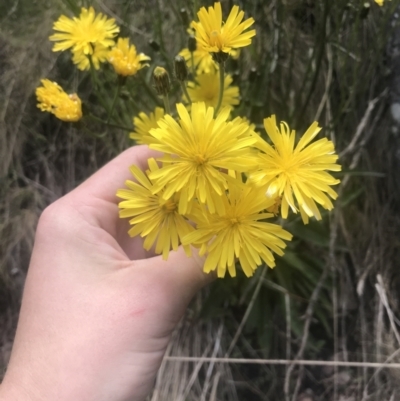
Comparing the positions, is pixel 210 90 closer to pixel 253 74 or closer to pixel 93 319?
pixel 253 74

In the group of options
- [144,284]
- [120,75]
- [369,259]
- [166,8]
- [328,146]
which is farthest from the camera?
[166,8]

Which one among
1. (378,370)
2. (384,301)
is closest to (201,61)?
(384,301)

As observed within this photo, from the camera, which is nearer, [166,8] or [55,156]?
[166,8]

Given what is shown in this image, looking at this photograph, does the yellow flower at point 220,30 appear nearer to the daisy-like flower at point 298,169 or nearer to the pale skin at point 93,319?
the daisy-like flower at point 298,169

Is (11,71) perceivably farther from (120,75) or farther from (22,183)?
(120,75)

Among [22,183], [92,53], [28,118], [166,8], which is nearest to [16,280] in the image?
[22,183]

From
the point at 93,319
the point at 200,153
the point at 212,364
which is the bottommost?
the point at 212,364

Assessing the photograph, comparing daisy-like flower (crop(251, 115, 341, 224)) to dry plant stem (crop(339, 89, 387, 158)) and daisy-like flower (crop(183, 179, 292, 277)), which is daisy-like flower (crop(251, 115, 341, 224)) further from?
dry plant stem (crop(339, 89, 387, 158))

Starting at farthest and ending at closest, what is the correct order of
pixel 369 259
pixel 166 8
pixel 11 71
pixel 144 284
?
pixel 11 71
pixel 166 8
pixel 369 259
pixel 144 284
